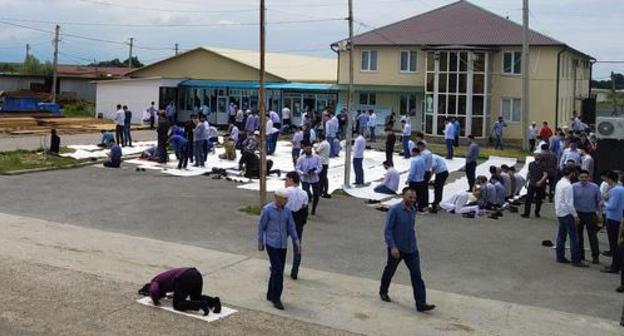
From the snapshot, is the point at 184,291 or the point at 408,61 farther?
the point at 408,61

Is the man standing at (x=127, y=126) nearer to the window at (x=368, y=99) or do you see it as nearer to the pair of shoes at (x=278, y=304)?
the window at (x=368, y=99)

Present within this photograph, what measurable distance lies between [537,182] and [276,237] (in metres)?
10.4

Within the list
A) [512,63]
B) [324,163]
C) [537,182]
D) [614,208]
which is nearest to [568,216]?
[614,208]

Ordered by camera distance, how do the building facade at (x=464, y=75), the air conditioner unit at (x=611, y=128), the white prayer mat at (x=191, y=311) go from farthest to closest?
the building facade at (x=464, y=75), the air conditioner unit at (x=611, y=128), the white prayer mat at (x=191, y=311)

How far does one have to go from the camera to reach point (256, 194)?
22.0m

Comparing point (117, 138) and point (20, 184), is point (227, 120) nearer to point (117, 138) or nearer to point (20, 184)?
point (117, 138)

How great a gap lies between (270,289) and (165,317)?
61.9 inches

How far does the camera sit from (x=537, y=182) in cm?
1938

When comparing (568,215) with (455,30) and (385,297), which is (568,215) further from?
(455,30)

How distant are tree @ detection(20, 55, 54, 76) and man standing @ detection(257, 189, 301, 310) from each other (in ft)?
294

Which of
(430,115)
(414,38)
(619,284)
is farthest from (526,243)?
(414,38)

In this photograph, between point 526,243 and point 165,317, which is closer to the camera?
point 165,317

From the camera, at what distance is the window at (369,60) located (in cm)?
Result: 4841

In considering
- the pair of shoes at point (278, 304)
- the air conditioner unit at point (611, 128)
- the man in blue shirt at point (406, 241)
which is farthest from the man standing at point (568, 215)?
Answer: the air conditioner unit at point (611, 128)
